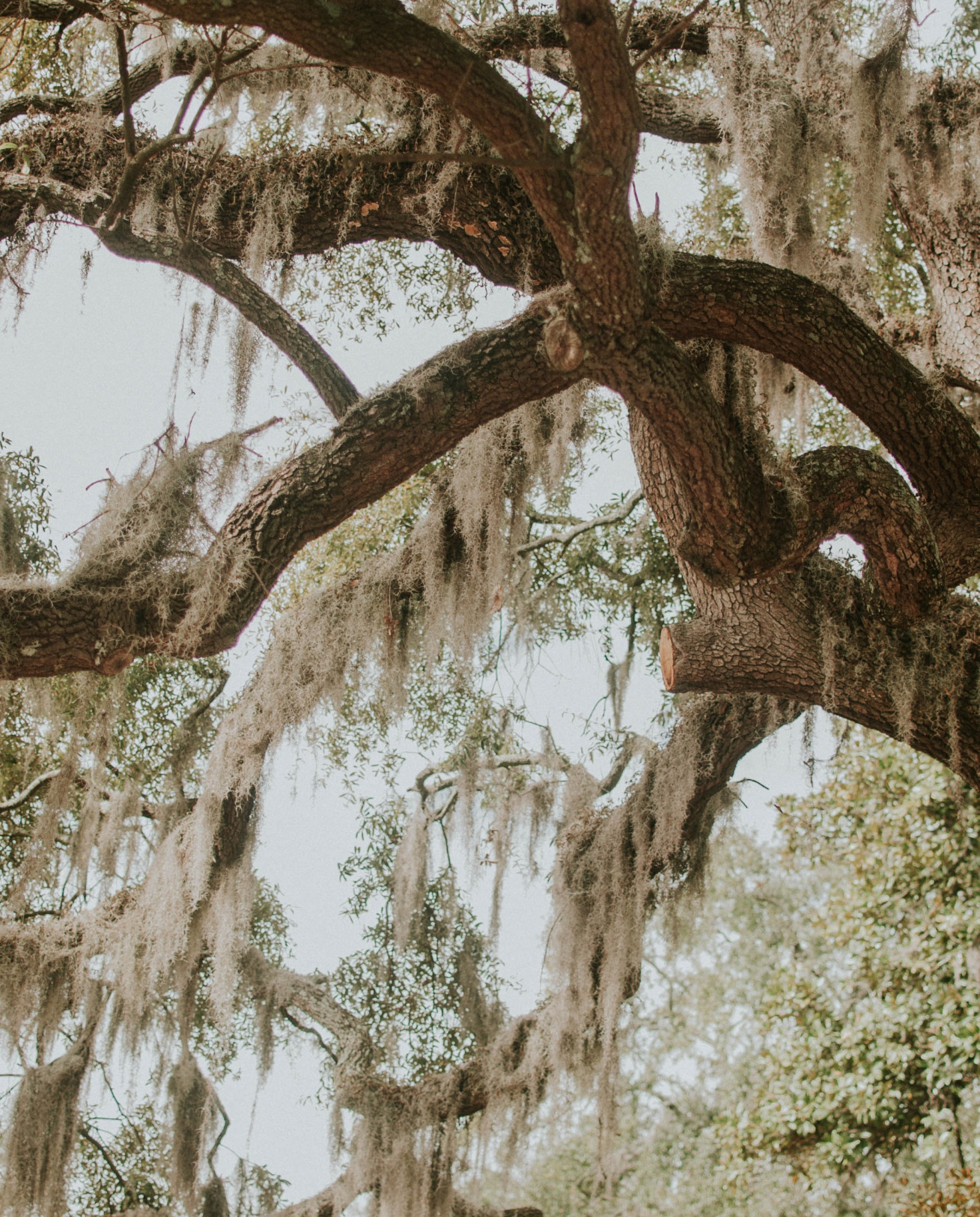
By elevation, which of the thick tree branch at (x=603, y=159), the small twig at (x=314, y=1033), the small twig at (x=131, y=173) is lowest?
the small twig at (x=314, y=1033)

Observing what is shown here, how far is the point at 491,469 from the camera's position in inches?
171

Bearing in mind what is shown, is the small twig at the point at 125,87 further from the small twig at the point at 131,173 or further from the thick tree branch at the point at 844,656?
the thick tree branch at the point at 844,656

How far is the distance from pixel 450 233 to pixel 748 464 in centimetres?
174

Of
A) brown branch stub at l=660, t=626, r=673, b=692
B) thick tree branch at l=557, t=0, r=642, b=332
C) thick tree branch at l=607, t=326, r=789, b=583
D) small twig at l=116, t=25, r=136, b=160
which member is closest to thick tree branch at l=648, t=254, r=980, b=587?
thick tree branch at l=607, t=326, r=789, b=583

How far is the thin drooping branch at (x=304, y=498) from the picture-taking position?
3.55 meters

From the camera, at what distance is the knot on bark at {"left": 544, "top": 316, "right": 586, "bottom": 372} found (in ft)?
10.7

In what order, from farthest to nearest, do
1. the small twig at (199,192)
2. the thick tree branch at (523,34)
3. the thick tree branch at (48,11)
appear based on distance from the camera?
the thick tree branch at (523,34) → the small twig at (199,192) → the thick tree branch at (48,11)

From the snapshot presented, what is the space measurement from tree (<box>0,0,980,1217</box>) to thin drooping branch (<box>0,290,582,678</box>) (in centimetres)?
1

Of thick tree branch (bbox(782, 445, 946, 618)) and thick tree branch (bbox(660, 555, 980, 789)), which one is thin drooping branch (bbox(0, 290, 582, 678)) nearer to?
thick tree branch (bbox(782, 445, 946, 618))

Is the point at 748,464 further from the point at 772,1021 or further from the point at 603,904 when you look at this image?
the point at 772,1021

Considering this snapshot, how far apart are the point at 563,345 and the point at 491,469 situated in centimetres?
109

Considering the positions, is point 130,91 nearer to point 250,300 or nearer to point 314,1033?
point 250,300

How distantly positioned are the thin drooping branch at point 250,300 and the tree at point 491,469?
2cm

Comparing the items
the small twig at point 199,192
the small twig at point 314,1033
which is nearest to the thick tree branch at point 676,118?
the small twig at point 199,192
